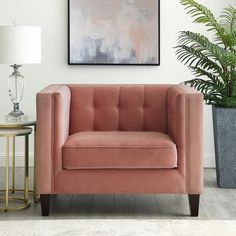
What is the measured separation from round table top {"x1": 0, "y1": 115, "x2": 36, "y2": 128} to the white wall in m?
1.20

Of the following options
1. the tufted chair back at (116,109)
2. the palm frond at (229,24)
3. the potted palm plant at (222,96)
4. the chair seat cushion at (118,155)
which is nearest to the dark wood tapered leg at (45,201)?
the chair seat cushion at (118,155)

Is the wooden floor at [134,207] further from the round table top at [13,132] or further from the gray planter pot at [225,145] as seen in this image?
the round table top at [13,132]

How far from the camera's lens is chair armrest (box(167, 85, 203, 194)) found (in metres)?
3.63

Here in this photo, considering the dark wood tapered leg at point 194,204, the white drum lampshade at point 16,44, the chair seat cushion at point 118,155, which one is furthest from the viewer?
the white drum lampshade at point 16,44

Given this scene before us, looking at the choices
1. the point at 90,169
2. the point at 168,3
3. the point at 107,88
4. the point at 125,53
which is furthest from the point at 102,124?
the point at 168,3

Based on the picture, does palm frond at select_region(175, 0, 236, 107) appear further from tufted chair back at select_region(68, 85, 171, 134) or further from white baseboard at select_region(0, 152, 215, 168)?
A: white baseboard at select_region(0, 152, 215, 168)

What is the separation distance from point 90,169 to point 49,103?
1.52ft

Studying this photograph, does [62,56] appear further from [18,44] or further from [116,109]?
[18,44]

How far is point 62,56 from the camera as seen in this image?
5.15 meters

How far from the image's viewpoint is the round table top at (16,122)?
148 inches

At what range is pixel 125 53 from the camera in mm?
5125

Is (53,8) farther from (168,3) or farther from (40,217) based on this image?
(40,217)

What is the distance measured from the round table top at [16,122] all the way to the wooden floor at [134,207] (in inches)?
21.1

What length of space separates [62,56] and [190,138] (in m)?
1.88
